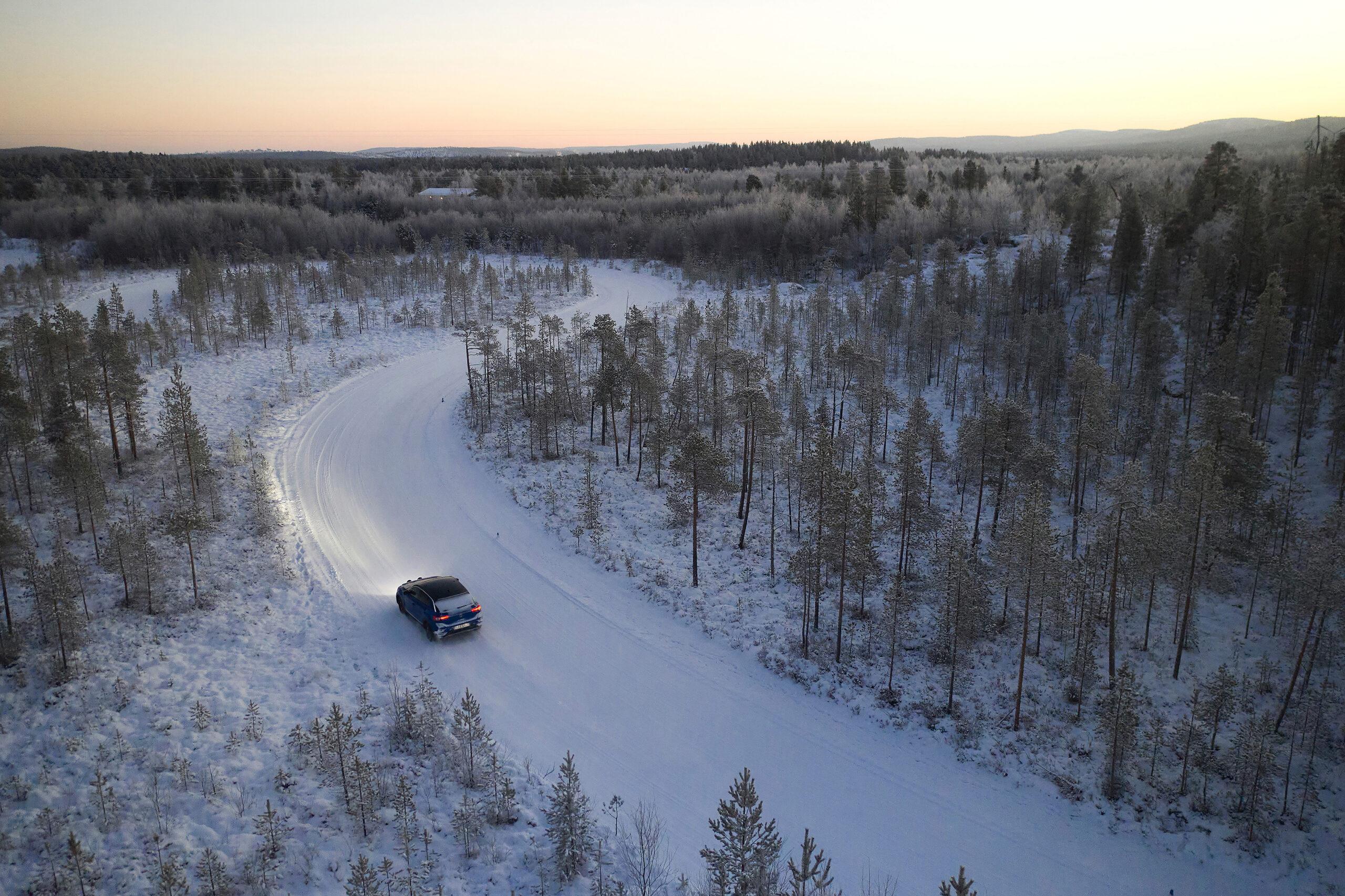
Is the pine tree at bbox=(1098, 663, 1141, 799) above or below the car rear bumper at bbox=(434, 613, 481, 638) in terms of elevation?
below

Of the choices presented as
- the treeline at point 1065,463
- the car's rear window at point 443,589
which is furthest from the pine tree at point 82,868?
the treeline at point 1065,463

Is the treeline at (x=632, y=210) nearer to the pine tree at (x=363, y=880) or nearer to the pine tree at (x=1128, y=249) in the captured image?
the pine tree at (x=1128, y=249)

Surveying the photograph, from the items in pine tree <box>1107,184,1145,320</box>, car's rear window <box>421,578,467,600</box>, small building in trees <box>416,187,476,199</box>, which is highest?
small building in trees <box>416,187,476,199</box>

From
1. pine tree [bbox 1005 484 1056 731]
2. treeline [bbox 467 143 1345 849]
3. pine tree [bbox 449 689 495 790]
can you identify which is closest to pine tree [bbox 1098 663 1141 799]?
treeline [bbox 467 143 1345 849]

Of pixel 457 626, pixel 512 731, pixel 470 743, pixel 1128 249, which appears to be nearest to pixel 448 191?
pixel 1128 249

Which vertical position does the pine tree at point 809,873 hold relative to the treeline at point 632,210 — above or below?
below

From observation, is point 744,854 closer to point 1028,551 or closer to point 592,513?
point 1028,551

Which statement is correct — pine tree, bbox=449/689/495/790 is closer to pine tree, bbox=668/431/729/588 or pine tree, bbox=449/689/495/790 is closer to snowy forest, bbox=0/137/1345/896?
snowy forest, bbox=0/137/1345/896
